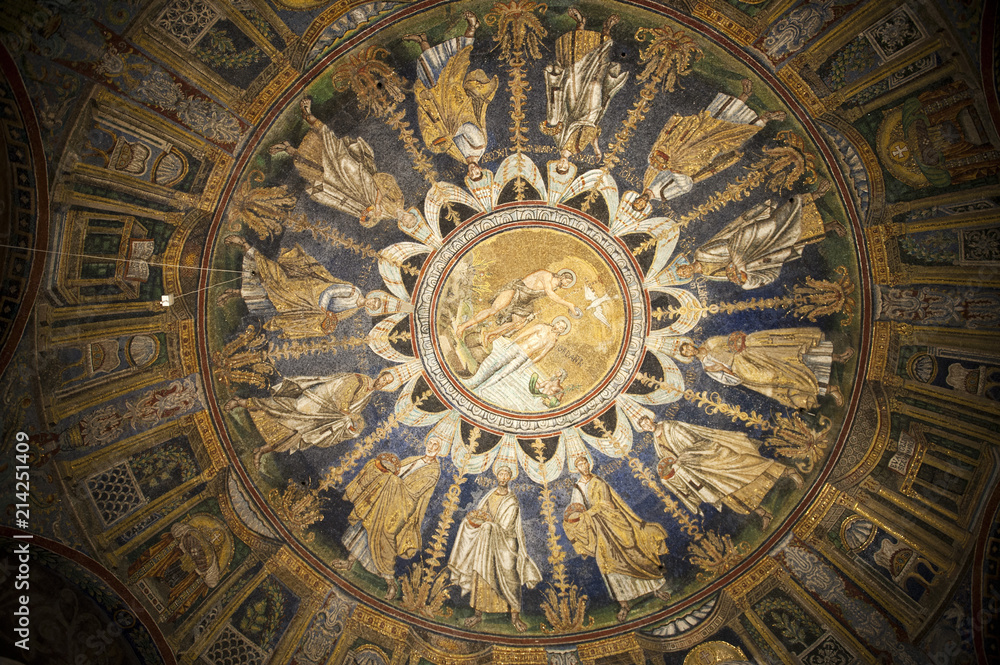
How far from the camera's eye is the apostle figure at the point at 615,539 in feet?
42.1

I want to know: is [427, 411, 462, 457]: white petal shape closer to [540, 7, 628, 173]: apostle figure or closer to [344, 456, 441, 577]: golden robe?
[344, 456, 441, 577]: golden robe

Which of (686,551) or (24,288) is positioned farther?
(686,551)

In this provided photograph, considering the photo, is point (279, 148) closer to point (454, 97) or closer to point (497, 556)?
point (454, 97)

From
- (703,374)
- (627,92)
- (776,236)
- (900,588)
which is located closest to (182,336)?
(627,92)

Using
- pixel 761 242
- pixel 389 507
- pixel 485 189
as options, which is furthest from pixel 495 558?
pixel 761 242

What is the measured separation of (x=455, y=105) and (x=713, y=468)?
800 centimetres

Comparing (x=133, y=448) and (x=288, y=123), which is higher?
(x=288, y=123)

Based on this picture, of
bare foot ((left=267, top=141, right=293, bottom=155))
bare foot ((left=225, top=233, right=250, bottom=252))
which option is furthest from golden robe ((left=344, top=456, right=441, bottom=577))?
bare foot ((left=267, top=141, right=293, bottom=155))

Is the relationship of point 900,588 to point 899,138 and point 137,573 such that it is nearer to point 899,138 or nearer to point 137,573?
point 899,138

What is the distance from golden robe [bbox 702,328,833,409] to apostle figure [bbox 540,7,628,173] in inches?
169

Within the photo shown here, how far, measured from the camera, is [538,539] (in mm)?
13305

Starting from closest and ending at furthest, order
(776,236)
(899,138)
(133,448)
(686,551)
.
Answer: (899,138) → (133,448) → (776,236) → (686,551)

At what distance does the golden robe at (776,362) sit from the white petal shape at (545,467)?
324 cm

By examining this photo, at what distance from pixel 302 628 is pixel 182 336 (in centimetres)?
541
